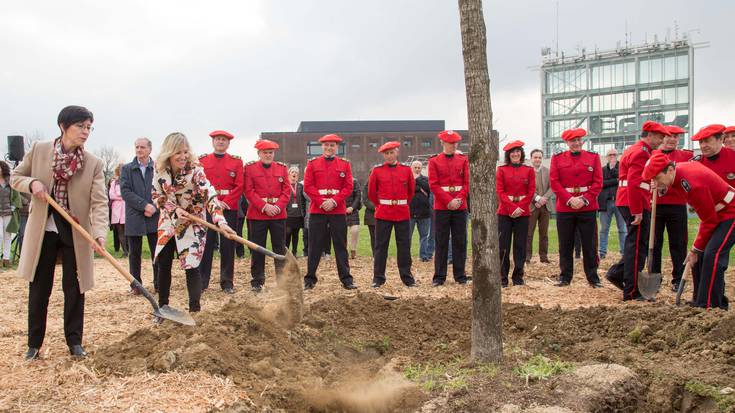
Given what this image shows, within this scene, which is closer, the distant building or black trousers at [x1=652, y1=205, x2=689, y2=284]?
black trousers at [x1=652, y1=205, x2=689, y2=284]

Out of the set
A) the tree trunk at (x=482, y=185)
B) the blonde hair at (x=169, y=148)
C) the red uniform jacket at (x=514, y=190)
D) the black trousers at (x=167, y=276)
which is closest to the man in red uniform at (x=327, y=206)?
the red uniform jacket at (x=514, y=190)

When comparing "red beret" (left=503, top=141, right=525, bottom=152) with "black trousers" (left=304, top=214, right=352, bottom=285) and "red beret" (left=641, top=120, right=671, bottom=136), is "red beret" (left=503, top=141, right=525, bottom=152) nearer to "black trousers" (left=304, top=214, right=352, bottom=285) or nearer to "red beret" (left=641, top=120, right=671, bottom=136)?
"red beret" (left=641, top=120, right=671, bottom=136)

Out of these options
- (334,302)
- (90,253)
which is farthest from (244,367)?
(334,302)

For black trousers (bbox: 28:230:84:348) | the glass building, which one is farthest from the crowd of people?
the glass building

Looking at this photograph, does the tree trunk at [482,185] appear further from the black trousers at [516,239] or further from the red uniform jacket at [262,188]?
the red uniform jacket at [262,188]

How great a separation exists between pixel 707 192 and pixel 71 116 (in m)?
5.60

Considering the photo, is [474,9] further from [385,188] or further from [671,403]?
[385,188]

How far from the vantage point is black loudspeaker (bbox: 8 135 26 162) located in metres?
9.65

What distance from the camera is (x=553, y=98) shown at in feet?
207

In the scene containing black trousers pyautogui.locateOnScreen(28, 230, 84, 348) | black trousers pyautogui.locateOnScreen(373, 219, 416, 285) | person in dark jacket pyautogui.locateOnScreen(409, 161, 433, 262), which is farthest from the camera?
person in dark jacket pyautogui.locateOnScreen(409, 161, 433, 262)

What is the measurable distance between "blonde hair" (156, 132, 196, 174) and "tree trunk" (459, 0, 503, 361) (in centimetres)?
310

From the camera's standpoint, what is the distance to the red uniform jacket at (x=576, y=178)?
884 centimetres

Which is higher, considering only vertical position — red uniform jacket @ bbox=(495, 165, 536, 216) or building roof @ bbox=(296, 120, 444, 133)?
building roof @ bbox=(296, 120, 444, 133)

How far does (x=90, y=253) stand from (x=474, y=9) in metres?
3.53
